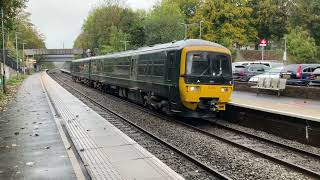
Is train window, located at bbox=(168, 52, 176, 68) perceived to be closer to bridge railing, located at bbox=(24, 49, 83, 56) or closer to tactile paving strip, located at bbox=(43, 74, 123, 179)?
tactile paving strip, located at bbox=(43, 74, 123, 179)

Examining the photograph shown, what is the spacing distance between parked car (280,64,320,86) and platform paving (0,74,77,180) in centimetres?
1385

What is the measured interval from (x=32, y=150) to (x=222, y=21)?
61873 millimetres

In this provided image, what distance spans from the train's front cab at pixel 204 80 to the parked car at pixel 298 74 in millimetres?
9454

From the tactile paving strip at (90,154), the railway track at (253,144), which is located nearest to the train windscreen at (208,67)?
the railway track at (253,144)

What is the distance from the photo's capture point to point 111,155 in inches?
406

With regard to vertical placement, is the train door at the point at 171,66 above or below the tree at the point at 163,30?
below

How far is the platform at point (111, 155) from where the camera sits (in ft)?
28.3

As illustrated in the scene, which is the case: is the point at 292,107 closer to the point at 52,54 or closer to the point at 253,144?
the point at 253,144

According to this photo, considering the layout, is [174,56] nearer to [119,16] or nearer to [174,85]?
[174,85]

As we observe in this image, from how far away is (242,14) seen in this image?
233ft

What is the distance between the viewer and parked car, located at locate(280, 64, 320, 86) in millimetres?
24522

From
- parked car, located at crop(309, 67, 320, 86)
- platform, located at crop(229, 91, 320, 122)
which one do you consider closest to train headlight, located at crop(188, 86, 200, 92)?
platform, located at crop(229, 91, 320, 122)

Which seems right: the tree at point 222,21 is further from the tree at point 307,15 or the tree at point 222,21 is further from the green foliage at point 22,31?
the green foliage at point 22,31

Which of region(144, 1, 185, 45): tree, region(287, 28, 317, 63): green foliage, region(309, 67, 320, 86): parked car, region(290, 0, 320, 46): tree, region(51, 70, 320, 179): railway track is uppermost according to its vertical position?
region(290, 0, 320, 46): tree
